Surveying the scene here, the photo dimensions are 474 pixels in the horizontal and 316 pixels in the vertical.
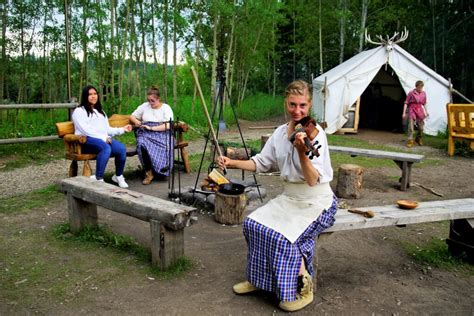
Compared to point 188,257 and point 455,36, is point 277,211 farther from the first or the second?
point 455,36

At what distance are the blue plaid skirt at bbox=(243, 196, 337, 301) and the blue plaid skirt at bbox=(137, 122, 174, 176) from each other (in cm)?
329

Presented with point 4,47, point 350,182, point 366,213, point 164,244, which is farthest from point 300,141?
point 4,47

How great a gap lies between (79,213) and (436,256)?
10.3 feet

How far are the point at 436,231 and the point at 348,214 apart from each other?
1651mm

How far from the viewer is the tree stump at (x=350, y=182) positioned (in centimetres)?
536

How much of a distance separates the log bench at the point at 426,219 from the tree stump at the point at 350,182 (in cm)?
180

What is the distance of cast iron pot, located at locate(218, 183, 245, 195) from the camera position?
4410 millimetres

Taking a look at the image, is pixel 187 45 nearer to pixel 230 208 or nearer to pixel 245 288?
pixel 230 208

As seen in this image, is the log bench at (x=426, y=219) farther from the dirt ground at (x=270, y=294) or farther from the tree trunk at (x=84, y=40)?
the tree trunk at (x=84, y=40)

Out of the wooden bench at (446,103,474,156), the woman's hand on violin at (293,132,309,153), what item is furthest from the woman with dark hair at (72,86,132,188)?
the wooden bench at (446,103,474,156)

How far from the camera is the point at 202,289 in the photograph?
2.99 meters

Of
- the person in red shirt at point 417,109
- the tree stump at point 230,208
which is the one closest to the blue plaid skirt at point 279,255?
the tree stump at point 230,208

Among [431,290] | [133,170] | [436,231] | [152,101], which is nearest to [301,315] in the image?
[431,290]

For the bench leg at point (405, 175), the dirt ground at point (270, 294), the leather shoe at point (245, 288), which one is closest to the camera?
the dirt ground at point (270, 294)
